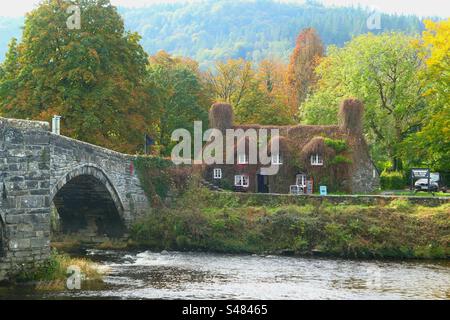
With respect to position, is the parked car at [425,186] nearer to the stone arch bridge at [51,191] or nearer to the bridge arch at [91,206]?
the stone arch bridge at [51,191]

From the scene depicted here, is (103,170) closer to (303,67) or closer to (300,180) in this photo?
(300,180)

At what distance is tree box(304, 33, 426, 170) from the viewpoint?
187 ft

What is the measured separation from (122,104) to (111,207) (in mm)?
7635

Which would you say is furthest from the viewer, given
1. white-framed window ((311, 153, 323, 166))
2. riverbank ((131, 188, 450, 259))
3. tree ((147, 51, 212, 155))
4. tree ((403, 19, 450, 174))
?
tree ((147, 51, 212, 155))

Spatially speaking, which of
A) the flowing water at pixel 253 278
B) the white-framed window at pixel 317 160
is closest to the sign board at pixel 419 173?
the white-framed window at pixel 317 160

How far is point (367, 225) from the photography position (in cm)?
3772

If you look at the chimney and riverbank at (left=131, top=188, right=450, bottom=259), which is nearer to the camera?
riverbank at (left=131, top=188, right=450, bottom=259)

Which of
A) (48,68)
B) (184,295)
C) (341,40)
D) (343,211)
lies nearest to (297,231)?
(343,211)

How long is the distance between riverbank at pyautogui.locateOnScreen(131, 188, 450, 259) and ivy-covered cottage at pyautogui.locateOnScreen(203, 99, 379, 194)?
303 inches

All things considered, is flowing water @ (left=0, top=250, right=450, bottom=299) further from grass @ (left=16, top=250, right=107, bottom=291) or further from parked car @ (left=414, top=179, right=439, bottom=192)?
parked car @ (left=414, top=179, right=439, bottom=192)

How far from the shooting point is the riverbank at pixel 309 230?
3675 cm

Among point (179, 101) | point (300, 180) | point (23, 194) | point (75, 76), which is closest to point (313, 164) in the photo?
point (300, 180)

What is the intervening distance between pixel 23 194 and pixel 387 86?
121 feet

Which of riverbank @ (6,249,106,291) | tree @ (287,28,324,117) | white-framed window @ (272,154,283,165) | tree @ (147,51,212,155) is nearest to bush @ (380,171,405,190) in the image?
white-framed window @ (272,154,283,165)
